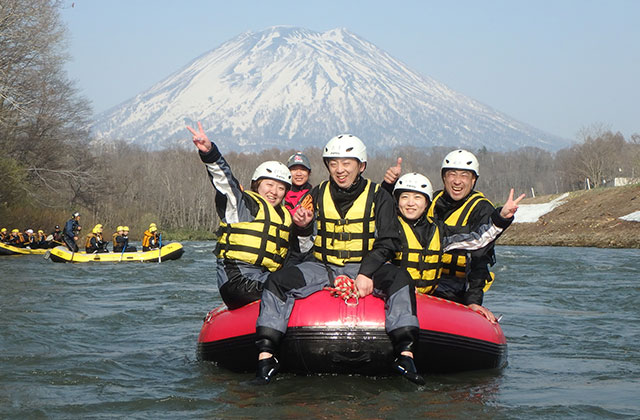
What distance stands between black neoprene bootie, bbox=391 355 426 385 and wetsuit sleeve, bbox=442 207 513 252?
1.43 meters

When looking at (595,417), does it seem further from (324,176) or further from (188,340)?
(324,176)

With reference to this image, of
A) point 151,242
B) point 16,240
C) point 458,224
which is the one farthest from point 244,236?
point 16,240

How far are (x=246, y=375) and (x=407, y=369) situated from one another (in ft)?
5.14

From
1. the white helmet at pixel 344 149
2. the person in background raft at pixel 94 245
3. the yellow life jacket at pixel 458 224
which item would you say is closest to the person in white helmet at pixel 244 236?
the white helmet at pixel 344 149

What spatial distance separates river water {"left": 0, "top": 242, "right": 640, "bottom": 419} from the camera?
18.1 feet

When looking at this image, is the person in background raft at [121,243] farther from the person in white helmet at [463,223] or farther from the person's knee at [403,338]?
the person's knee at [403,338]

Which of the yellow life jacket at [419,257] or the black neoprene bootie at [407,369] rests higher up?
the yellow life jacket at [419,257]

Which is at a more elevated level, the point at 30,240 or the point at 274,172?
the point at 274,172

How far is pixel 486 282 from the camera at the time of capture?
7215mm

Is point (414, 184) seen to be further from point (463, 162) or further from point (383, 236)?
point (463, 162)

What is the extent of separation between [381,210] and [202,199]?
64222 millimetres

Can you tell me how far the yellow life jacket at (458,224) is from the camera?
7.05m

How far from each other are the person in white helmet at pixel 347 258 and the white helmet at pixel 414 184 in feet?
1.21

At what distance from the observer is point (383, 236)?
6.05m
